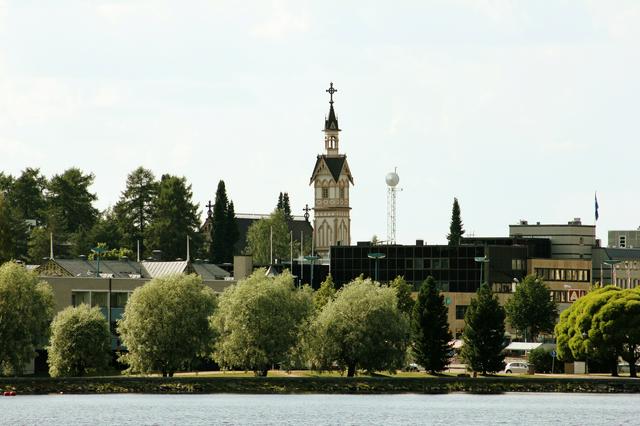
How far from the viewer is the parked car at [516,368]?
19012 cm

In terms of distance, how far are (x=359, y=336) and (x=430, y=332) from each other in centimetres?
1559

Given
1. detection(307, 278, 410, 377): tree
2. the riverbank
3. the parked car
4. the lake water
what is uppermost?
detection(307, 278, 410, 377): tree

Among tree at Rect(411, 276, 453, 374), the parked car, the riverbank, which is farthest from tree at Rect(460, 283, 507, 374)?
the parked car

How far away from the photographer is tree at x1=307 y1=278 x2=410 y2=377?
6442 inches

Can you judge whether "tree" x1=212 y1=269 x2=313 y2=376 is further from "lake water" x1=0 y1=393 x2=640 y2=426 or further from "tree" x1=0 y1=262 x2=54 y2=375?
"tree" x1=0 y1=262 x2=54 y2=375

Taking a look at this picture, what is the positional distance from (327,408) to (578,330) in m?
44.2

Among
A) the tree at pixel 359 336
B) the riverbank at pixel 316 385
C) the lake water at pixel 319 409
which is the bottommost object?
the lake water at pixel 319 409

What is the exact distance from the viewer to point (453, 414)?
138250 millimetres

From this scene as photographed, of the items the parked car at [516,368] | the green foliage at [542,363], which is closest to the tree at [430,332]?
the parked car at [516,368]

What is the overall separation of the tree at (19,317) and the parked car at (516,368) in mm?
52690

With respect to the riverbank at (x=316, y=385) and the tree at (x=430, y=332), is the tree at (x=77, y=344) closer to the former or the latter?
the riverbank at (x=316, y=385)

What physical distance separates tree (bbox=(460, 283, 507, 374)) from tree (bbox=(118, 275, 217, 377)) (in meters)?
27.8

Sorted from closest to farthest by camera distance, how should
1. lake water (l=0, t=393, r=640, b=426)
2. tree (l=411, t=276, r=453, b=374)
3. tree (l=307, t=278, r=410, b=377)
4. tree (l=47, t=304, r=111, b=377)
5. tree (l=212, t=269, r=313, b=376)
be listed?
lake water (l=0, t=393, r=640, b=426), tree (l=47, t=304, r=111, b=377), tree (l=212, t=269, r=313, b=376), tree (l=307, t=278, r=410, b=377), tree (l=411, t=276, r=453, b=374)

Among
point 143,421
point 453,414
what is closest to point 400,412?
point 453,414
